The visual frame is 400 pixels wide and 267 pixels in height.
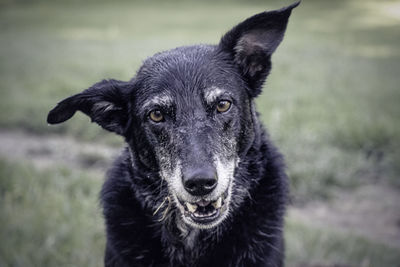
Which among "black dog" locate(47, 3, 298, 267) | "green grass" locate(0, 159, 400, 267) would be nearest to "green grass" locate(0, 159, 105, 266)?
"green grass" locate(0, 159, 400, 267)

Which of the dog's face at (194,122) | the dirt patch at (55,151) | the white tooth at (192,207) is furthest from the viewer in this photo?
the dirt patch at (55,151)

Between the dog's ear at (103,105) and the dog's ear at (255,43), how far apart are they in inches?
35.8

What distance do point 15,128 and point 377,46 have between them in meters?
10.8

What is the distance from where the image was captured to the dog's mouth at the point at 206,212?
250 cm

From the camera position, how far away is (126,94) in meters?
2.96

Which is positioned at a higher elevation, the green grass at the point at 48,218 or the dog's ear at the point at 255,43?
the dog's ear at the point at 255,43

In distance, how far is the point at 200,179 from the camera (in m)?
2.27

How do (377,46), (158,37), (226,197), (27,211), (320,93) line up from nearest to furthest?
1. (226,197)
2. (27,211)
3. (320,93)
4. (377,46)
5. (158,37)

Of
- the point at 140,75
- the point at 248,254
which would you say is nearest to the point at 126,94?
the point at 140,75

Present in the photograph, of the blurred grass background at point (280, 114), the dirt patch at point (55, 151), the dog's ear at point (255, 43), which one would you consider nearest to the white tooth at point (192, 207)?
the dog's ear at point (255, 43)

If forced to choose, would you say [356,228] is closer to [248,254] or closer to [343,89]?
[248,254]

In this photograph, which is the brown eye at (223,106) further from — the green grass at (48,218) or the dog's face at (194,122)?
the green grass at (48,218)

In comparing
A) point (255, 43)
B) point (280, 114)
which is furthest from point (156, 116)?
point (280, 114)

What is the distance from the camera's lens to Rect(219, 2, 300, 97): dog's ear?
8.87 feet
